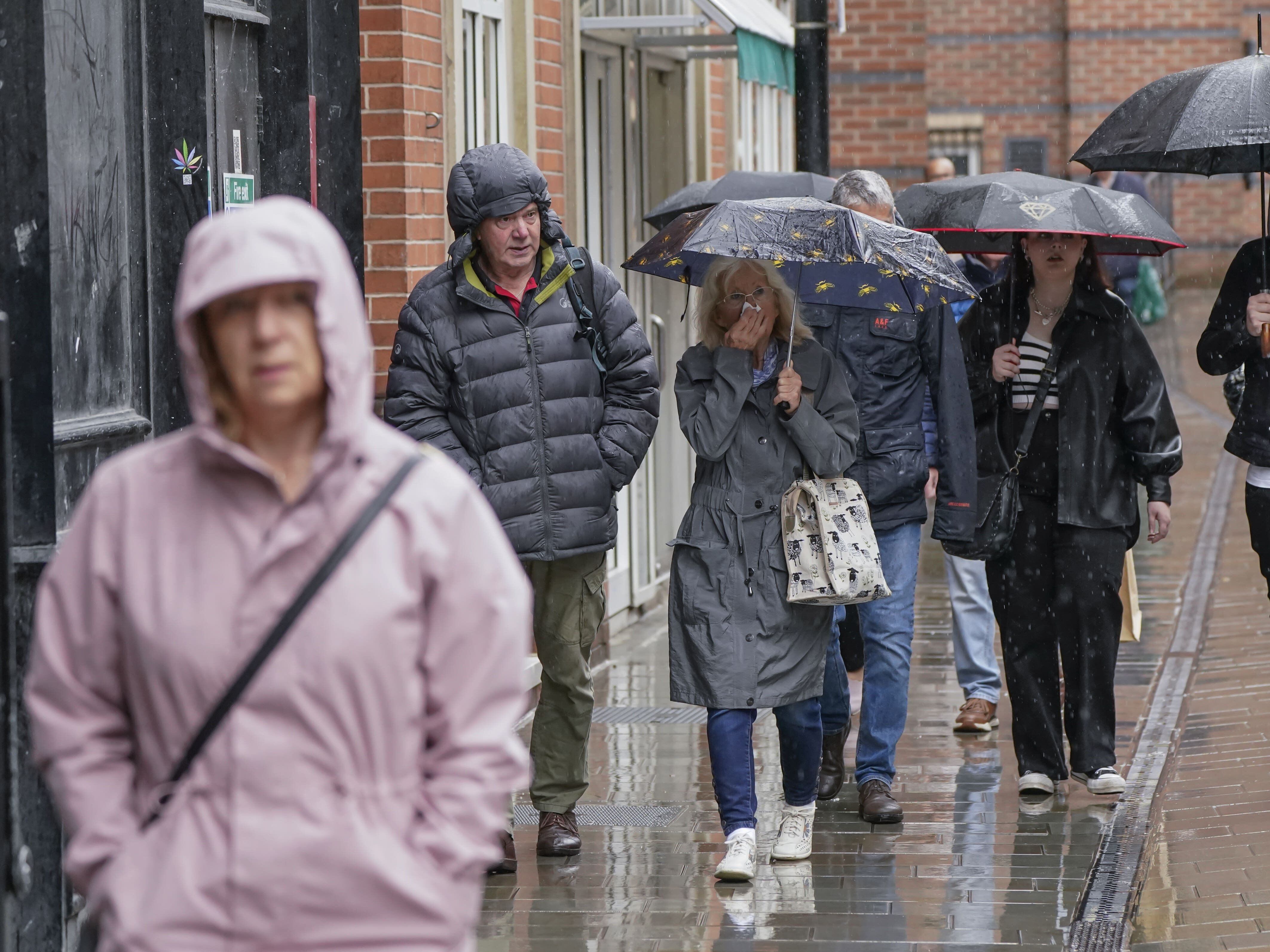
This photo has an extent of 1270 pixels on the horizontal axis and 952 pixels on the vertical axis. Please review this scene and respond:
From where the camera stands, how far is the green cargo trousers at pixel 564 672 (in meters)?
5.80

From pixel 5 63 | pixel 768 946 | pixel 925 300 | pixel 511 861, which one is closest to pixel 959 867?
pixel 768 946

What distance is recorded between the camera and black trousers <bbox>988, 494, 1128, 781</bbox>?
20.6ft

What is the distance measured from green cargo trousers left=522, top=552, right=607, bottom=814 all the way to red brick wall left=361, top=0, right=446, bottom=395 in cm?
132

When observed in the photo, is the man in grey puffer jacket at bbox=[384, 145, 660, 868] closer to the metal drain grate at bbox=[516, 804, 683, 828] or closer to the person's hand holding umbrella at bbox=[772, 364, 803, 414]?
the person's hand holding umbrella at bbox=[772, 364, 803, 414]

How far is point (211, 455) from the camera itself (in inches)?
96.3

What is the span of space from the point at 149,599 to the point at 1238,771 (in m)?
5.13

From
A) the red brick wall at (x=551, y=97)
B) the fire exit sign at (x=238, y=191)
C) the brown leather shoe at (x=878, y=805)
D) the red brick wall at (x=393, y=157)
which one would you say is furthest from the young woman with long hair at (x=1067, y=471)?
the fire exit sign at (x=238, y=191)

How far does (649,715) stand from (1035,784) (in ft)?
6.44

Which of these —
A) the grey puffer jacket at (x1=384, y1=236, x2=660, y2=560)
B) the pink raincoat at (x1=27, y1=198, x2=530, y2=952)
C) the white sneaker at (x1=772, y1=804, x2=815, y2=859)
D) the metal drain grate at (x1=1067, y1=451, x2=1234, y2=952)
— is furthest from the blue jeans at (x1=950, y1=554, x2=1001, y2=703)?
the pink raincoat at (x1=27, y1=198, x2=530, y2=952)

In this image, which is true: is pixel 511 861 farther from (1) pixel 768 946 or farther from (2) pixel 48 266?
(2) pixel 48 266

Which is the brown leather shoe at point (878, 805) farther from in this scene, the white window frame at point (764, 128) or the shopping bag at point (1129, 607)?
the white window frame at point (764, 128)

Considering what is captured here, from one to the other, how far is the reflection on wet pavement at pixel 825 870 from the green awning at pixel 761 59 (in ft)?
11.6

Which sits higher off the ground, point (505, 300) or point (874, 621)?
point (505, 300)

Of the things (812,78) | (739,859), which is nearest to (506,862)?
(739,859)
